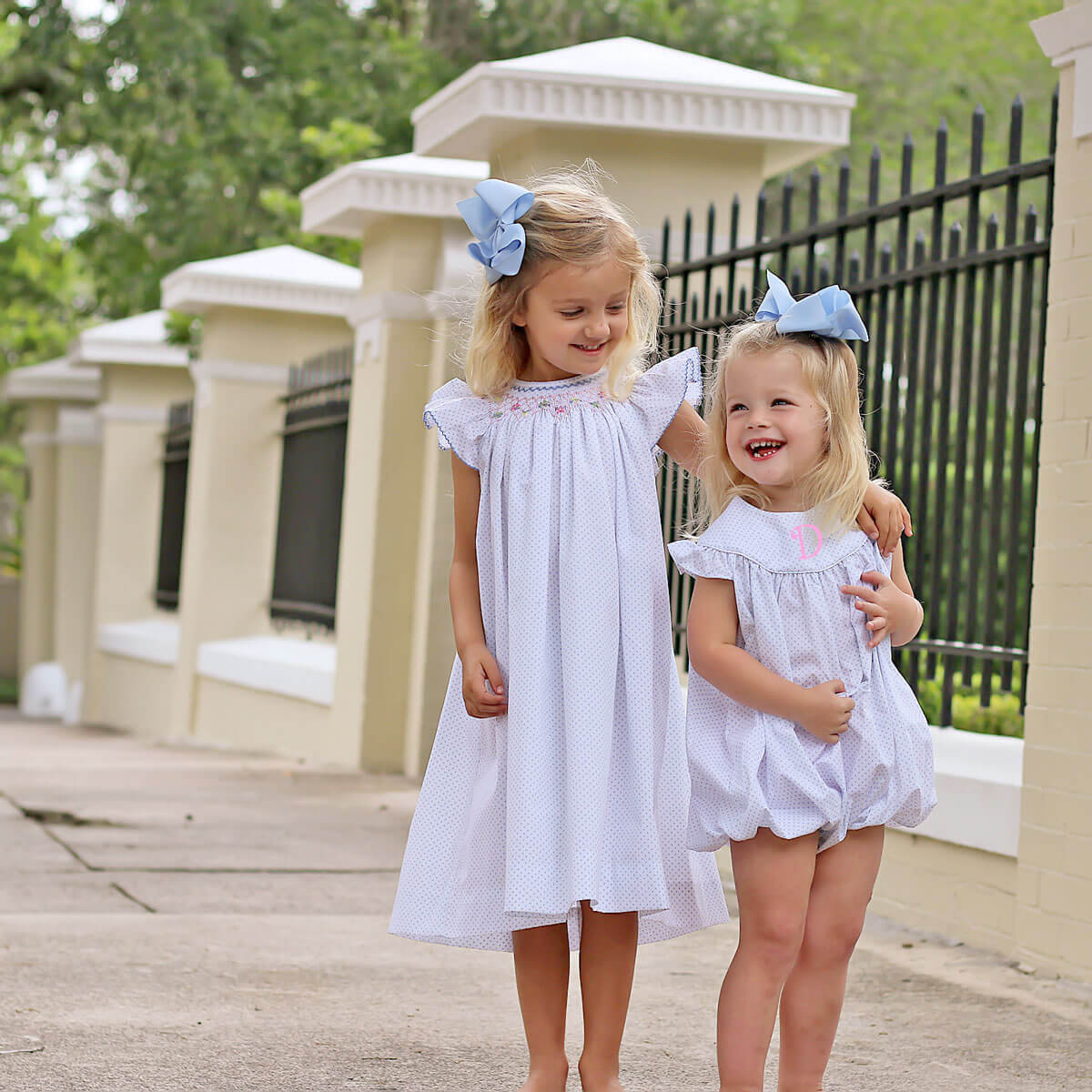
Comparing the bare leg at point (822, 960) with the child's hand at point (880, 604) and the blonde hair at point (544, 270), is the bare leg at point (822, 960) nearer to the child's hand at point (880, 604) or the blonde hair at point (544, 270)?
the child's hand at point (880, 604)

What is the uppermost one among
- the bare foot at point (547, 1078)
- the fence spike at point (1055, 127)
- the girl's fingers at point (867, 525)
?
the fence spike at point (1055, 127)

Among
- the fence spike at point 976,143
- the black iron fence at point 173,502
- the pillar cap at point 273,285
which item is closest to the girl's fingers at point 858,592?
the fence spike at point 976,143

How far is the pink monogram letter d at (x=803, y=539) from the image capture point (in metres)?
2.72

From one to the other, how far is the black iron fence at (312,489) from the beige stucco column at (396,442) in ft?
3.12

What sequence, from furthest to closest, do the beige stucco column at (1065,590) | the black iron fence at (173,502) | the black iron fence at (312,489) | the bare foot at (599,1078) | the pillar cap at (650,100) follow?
the black iron fence at (173,502)
the black iron fence at (312,489)
the pillar cap at (650,100)
the beige stucco column at (1065,590)
the bare foot at (599,1078)

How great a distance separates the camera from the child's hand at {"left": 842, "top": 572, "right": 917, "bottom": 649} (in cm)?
271

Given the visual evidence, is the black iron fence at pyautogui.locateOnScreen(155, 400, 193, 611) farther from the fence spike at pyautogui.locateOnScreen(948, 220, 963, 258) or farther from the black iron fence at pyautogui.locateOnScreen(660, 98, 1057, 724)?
the fence spike at pyautogui.locateOnScreen(948, 220, 963, 258)

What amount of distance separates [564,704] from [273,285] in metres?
8.19

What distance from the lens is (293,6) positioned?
1562 cm

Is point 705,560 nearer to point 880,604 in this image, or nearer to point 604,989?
point 880,604

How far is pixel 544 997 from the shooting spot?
2.95m

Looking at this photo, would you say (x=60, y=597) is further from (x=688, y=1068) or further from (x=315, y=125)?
(x=688, y=1068)

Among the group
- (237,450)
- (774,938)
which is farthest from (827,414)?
(237,450)

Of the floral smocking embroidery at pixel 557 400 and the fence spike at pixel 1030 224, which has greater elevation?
the fence spike at pixel 1030 224
